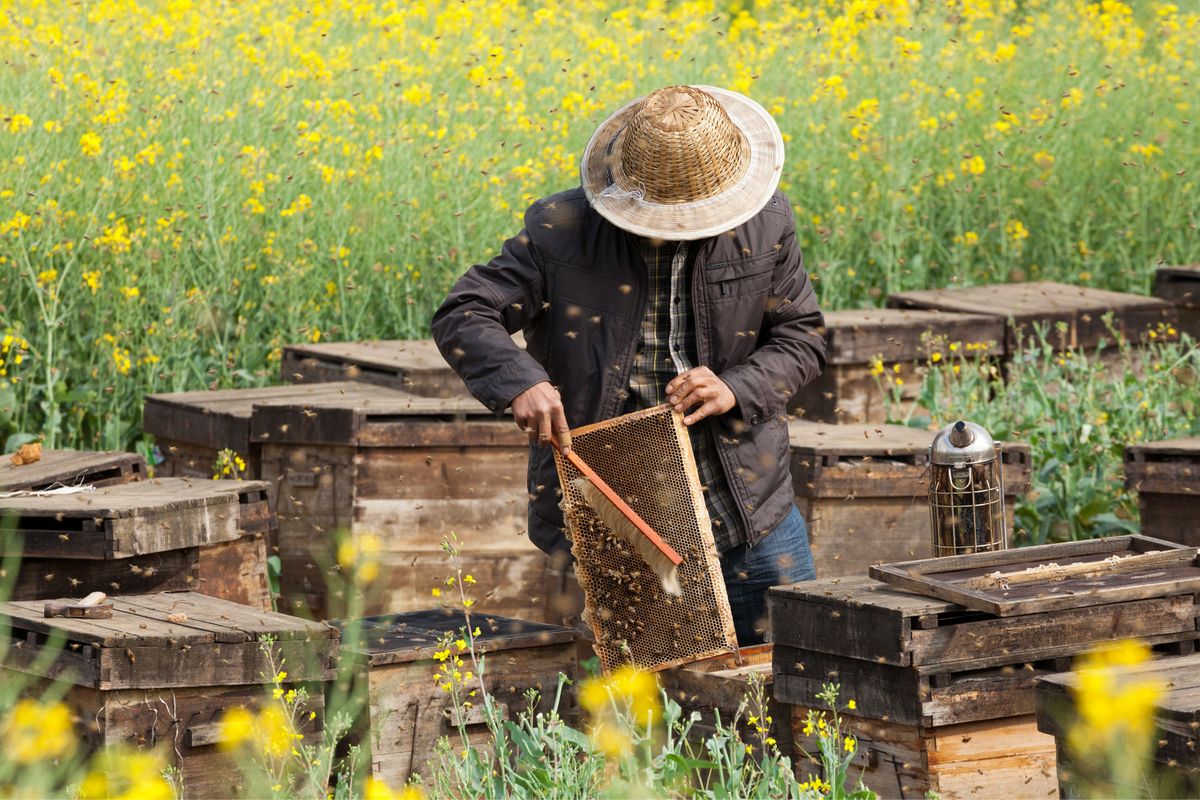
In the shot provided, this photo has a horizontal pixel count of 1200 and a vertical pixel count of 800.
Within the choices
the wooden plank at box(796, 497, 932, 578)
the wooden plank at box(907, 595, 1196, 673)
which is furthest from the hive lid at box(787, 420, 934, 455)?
the wooden plank at box(907, 595, 1196, 673)

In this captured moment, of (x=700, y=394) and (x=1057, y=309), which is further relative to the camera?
(x=1057, y=309)

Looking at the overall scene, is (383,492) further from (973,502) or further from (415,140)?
(415,140)

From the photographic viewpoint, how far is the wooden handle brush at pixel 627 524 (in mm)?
3893

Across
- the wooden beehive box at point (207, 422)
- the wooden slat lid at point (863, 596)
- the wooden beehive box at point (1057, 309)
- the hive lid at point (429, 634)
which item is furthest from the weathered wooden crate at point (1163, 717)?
the wooden beehive box at point (1057, 309)

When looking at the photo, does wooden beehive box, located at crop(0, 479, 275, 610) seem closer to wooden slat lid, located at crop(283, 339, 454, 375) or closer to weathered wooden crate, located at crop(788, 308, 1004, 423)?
wooden slat lid, located at crop(283, 339, 454, 375)

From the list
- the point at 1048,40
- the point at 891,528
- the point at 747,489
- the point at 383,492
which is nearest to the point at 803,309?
the point at 747,489

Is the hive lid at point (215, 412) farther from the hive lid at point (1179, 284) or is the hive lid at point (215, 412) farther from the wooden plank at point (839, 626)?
the hive lid at point (1179, 284)

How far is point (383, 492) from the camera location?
200 inches

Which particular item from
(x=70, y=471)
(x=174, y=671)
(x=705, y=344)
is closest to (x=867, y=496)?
(x=705, y=344)

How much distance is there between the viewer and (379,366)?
19.2 feet

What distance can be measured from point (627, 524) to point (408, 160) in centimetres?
438

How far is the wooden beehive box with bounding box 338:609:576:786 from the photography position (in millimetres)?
3916

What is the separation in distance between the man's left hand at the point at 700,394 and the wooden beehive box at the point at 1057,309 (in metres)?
3.07

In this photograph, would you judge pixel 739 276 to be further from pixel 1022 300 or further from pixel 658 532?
pixel 1022 300
